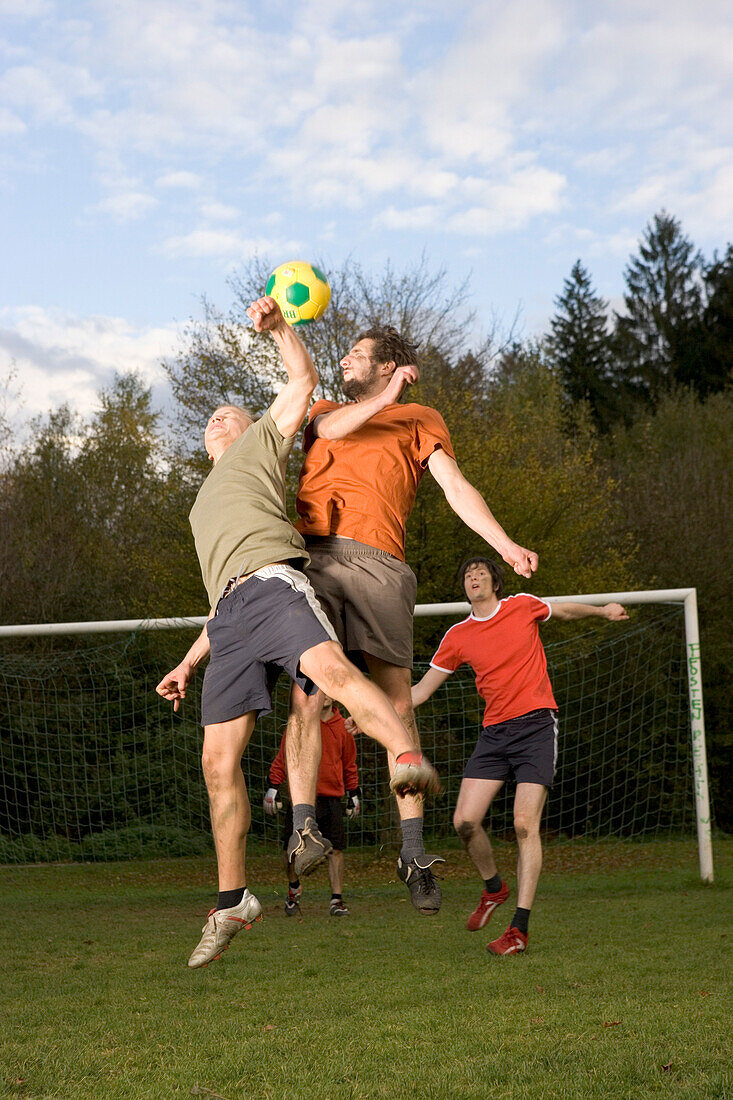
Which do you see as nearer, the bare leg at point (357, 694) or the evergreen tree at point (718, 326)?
the bare leg at point (357, 694)

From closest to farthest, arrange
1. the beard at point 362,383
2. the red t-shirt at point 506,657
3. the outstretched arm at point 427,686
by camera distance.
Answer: the beard at point 362,383
the outstretched arm at point 427,686
the red t-shirt at point 506,657

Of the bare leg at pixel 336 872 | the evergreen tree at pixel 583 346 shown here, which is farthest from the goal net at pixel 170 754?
the evergreen tree at pixel 583 346

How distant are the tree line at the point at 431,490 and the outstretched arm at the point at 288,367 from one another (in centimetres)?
1106

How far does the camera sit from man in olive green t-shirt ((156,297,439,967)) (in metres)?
3.81

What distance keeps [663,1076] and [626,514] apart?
64.2ft

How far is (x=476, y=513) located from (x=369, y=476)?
503 millimetres

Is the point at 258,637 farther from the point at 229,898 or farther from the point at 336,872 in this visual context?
the point at 336,872

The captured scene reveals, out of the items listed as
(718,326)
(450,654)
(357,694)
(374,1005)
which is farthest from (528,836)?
(718,326)

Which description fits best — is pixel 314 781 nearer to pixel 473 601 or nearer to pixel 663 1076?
pixel 663 1076

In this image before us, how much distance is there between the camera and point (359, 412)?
13.4 ft

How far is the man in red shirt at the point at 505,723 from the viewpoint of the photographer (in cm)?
634

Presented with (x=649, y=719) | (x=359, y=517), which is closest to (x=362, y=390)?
(x=359, y=517)

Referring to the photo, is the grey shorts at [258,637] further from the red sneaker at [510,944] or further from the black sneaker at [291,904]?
the black sneaker at [291,904]

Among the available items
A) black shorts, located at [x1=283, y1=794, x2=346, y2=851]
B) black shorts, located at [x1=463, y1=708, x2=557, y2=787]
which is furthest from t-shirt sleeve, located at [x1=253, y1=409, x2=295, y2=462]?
black shorts, located at [x1=283, y1=794, x2=346, y2=851]
